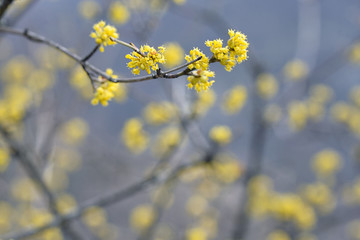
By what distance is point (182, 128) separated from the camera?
3.94 m

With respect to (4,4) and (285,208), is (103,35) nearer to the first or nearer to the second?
(4,4)

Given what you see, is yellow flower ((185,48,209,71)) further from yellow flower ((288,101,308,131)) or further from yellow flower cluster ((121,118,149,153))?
yellow flower ((288,101,308,131))

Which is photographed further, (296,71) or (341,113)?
(296,71)

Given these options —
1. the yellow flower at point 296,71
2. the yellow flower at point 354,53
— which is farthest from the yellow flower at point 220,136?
the yellow flower at point 354,53

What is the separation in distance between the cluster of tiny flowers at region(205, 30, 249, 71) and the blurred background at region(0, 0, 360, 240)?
5.4 inches

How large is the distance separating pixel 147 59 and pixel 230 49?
35cm

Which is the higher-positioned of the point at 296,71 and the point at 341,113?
the point at 296,71

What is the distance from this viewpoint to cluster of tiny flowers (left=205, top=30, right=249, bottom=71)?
1356 mm

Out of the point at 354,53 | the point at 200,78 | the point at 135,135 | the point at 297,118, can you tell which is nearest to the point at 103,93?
the point at 200,78

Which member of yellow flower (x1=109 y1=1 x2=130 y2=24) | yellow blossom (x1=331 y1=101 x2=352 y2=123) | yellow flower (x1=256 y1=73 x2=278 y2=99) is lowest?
yellow flower (x1=109 y1=1 x2=130 y2=24)

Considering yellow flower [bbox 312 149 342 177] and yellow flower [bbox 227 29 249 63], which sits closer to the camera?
yellow flower [bbox 227 29 249 63]

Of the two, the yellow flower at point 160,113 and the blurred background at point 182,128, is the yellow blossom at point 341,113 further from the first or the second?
the yellow flower at point 160,113

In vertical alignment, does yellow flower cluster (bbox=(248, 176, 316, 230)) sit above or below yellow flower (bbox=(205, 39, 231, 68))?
above

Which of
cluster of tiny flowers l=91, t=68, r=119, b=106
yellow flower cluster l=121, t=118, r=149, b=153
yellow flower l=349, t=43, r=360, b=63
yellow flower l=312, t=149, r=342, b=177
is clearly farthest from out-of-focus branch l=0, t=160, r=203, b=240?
yellow flower l=349, t=43, r=360, b=63
